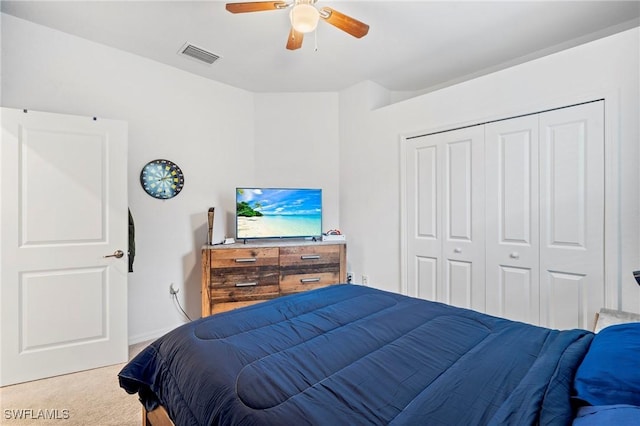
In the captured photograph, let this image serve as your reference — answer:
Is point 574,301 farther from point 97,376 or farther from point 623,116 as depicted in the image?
point 97,376

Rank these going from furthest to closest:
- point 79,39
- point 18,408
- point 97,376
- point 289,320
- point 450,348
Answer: point 79,39, point 97,376, point 18,408, point 289,320, point 450,348

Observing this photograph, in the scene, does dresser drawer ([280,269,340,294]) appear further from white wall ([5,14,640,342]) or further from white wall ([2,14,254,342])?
white wall ([2,14,254,342])

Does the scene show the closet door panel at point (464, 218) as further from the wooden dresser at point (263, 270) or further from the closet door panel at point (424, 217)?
the wooden dresser at point (263, 270)

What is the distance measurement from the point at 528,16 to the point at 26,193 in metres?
4.03

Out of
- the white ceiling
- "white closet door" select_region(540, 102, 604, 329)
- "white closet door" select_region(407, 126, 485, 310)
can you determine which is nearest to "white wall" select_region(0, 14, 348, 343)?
the white ceiling

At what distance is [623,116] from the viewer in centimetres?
201

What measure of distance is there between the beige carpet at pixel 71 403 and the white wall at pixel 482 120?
2.48 meters

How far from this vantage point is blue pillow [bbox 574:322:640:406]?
77 centimetres

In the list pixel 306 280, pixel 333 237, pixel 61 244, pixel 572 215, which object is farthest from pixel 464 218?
pixel 61 244

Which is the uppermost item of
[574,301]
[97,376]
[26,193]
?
[26,193]

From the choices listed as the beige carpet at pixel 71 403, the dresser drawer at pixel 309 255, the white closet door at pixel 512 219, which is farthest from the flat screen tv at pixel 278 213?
the white closet door at pixel 512 219

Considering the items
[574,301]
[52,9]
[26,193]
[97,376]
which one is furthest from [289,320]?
[52,9]
